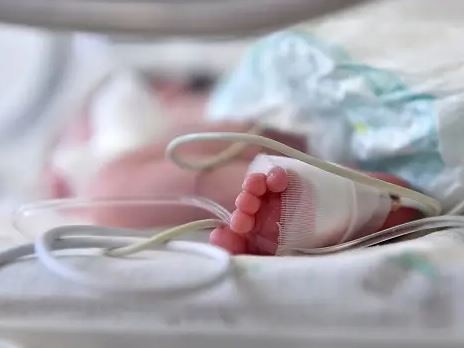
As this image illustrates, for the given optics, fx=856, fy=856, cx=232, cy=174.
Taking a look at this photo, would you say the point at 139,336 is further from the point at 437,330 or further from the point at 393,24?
the point at 393,24

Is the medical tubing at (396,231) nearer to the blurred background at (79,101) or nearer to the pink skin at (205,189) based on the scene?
the pink skin at (205,189)

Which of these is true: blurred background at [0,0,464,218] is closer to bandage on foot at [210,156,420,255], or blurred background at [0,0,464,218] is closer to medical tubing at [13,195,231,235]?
medical tubing at [13,195,231,235]

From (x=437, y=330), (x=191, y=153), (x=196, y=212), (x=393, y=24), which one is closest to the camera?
(x=437, y=330)

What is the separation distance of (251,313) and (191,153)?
0.29 m

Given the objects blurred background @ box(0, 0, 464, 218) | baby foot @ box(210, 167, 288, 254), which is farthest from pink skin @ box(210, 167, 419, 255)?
blurred background @ box(0, 0, 464, 218)

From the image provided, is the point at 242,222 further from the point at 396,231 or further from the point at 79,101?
the point at 79,101

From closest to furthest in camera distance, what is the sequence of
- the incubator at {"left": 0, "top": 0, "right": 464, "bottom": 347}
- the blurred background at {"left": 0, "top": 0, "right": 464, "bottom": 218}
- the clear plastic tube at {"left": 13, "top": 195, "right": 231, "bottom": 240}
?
1. the incubator at {"left": 0, "top": 0, "right": 464, "bottom": 347}
2. the clear plastic tube at {"left": 13, "top": 195, "right": 231, "bottom": 240}
3. the blurred background at {"left": 0, "top": 0, "right": 464, "bottom": 218}

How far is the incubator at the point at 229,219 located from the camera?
1.51 feet

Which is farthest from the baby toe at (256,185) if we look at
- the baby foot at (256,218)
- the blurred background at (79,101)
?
the blurred background at (79,101)

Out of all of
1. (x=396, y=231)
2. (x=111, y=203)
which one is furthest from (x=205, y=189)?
(x=396, y=231)

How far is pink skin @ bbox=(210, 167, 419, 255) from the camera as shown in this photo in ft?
1.68

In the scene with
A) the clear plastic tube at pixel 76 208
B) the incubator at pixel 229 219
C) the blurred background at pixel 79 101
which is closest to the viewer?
the incubator at pixel 229 219

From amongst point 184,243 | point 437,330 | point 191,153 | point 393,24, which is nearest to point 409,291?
point 437,330

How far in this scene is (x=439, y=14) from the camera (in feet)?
3.08
